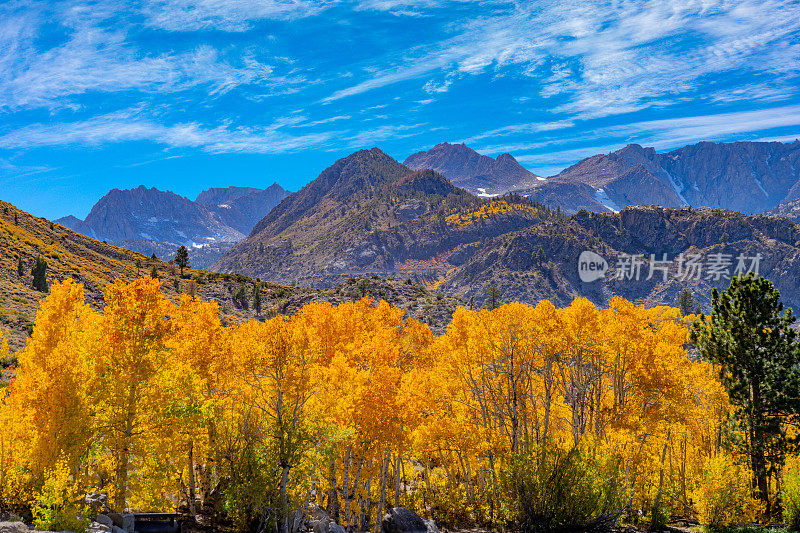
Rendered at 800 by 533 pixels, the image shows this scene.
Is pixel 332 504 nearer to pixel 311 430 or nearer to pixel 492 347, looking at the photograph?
pixel 311 430

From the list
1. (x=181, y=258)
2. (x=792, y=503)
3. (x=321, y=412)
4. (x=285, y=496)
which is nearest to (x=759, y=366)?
(x=792, y=503)

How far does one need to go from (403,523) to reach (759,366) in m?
22.0

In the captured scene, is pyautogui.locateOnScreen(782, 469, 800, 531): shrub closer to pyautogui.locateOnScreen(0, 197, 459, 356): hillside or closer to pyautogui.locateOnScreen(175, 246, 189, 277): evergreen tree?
pyautogui.locateOnScreen(0, 197, 459, 356): hillside

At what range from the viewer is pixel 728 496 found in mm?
27766

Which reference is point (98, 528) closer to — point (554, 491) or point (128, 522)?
point (128, 522)

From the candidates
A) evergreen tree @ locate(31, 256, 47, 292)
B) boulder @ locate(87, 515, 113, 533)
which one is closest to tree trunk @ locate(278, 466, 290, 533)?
boulder @ locate(87, 515, 113, 533)

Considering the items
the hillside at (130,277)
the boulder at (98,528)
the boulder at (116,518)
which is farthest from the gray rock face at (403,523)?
the hillside at (130,277)

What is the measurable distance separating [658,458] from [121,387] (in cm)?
3662

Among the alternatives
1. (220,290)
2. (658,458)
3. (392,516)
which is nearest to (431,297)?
(220,290)

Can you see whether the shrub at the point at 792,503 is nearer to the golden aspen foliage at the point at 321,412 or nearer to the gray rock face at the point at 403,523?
the golden aspen foliage at the point at 321,412

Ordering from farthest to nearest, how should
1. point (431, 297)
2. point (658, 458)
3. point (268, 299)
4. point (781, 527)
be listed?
point (268, 299) < point (431, 297) < point (658, 458) < point (781, 527)

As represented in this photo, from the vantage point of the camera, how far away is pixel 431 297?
134000 mm

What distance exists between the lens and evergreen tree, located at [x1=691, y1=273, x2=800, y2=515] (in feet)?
86.4

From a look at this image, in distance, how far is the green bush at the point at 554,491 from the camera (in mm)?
25297
